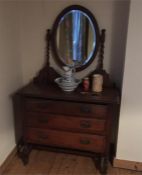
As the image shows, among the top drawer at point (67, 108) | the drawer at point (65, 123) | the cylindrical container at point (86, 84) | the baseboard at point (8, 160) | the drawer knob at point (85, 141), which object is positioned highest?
the cylindrical container at point (86, 84)

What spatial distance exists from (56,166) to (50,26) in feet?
4.81

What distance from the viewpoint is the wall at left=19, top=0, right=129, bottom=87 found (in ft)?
6.68

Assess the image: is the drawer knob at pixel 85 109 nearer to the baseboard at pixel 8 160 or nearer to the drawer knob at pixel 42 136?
the drawer knob at pixel 42 136

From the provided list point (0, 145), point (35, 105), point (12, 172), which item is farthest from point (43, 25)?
point (12, 172)

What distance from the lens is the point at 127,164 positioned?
209cm

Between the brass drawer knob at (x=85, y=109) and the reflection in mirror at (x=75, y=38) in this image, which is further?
the reflection in mirror at (x=75, y=38)

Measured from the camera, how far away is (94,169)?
210cm

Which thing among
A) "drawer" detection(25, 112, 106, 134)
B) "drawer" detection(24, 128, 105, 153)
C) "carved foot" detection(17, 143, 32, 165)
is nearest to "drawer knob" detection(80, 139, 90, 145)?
"drawer" detection(24, 128, 105, 153)

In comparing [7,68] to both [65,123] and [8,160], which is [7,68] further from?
[8,160]

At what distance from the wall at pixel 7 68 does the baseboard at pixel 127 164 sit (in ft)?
3.71

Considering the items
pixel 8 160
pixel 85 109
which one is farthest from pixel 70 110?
pixel 8 160

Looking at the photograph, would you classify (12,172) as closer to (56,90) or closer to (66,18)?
(56,90)

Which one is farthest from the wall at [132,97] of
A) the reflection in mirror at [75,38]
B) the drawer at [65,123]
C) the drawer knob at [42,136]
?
the drawer knob at [42,136]

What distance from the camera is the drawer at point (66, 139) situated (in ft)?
6.44
